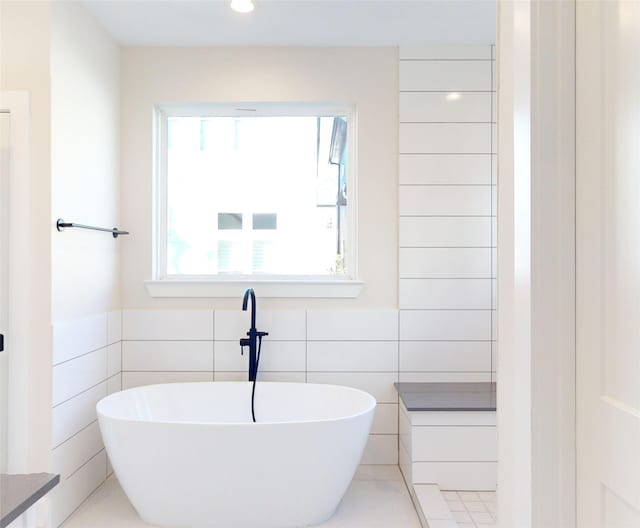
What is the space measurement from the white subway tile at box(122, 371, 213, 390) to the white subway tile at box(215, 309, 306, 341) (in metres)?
0.25

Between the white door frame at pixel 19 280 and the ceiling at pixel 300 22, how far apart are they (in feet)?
2.70

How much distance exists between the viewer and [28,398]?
7.30ft

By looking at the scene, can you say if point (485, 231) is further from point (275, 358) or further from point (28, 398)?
point (28, 398)

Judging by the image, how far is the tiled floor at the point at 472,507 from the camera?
2.19 metres

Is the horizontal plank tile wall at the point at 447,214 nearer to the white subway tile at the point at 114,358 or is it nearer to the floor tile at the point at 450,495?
the floor tile at the point at 450,495

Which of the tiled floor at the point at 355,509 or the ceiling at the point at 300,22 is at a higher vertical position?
the ceiling at the point at 300,22

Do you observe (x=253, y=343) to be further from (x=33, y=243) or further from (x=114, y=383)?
(x=33, y=243)

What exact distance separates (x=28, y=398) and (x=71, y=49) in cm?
165

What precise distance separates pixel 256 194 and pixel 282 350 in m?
1.00

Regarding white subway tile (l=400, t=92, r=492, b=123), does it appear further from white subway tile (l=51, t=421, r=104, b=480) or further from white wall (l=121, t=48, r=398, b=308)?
white subway tile (l=51, t=421, r=104, b=480)

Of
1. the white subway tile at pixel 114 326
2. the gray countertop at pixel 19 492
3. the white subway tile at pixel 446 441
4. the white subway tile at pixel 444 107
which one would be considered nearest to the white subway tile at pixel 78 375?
the white subway tile at pixel 114 326

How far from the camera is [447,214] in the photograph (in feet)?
9.80

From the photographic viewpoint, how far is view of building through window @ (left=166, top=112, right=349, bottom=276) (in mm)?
3162

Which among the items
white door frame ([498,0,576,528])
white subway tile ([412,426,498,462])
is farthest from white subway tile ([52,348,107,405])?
white door frame ([498,0,576,528])
